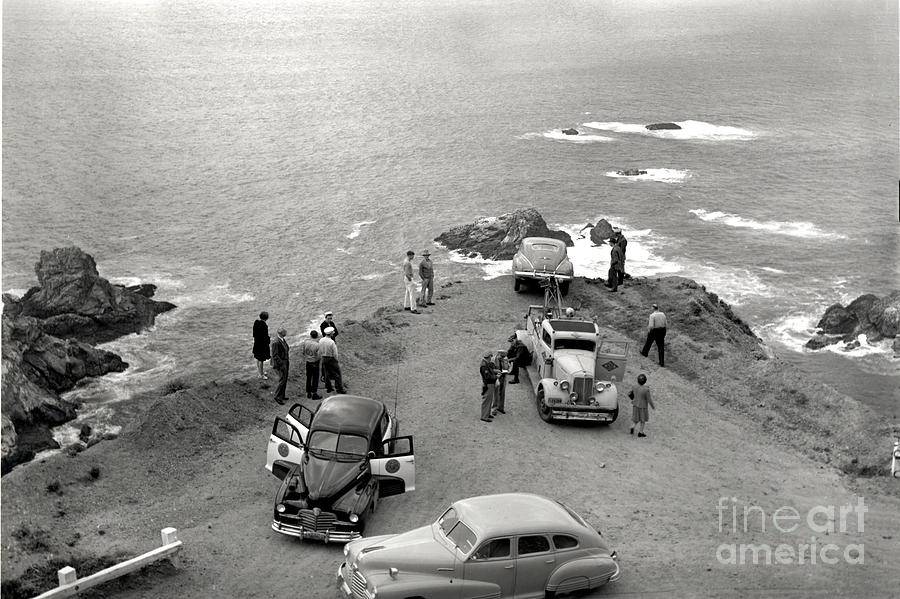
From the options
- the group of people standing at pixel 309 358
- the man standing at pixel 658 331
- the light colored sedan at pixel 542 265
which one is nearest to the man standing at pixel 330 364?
the group of people standing at pixel 309 358

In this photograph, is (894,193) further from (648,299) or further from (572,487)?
(572,487)

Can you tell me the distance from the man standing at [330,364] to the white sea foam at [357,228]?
33613 millimetres

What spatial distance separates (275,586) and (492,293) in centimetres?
1944

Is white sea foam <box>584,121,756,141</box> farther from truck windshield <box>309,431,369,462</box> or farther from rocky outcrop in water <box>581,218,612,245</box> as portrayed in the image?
truck windshield <box>309,431,369,462</box>

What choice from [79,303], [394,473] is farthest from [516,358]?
[79,303]

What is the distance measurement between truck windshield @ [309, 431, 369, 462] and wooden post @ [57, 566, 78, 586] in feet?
16.2

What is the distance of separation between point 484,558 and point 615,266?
20215mm

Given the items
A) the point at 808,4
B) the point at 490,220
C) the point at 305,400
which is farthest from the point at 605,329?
the point at 808,4

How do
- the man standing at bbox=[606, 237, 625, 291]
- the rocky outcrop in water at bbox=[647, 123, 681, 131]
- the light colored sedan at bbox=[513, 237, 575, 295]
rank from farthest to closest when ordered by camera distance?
the rocky outcrop in water at bbox=[647, 123, 681, 131]
the man standing at bbox=[606, 237, 625, 291]
the light colored sedan at bbox=[513, 237, 575, 295]

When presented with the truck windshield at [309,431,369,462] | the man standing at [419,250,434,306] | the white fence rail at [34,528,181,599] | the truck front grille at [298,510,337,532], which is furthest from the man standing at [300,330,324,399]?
the man standing at [419,250,434,306]

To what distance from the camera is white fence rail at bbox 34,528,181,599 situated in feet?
45.2

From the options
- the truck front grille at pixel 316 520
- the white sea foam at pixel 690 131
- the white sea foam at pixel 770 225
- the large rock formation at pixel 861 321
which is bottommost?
the large rock formation at pixel 861 321

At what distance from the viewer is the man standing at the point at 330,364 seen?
22.7 metres

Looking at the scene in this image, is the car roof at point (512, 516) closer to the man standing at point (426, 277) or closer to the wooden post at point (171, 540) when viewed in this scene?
the wooden post at point (171, 540)
